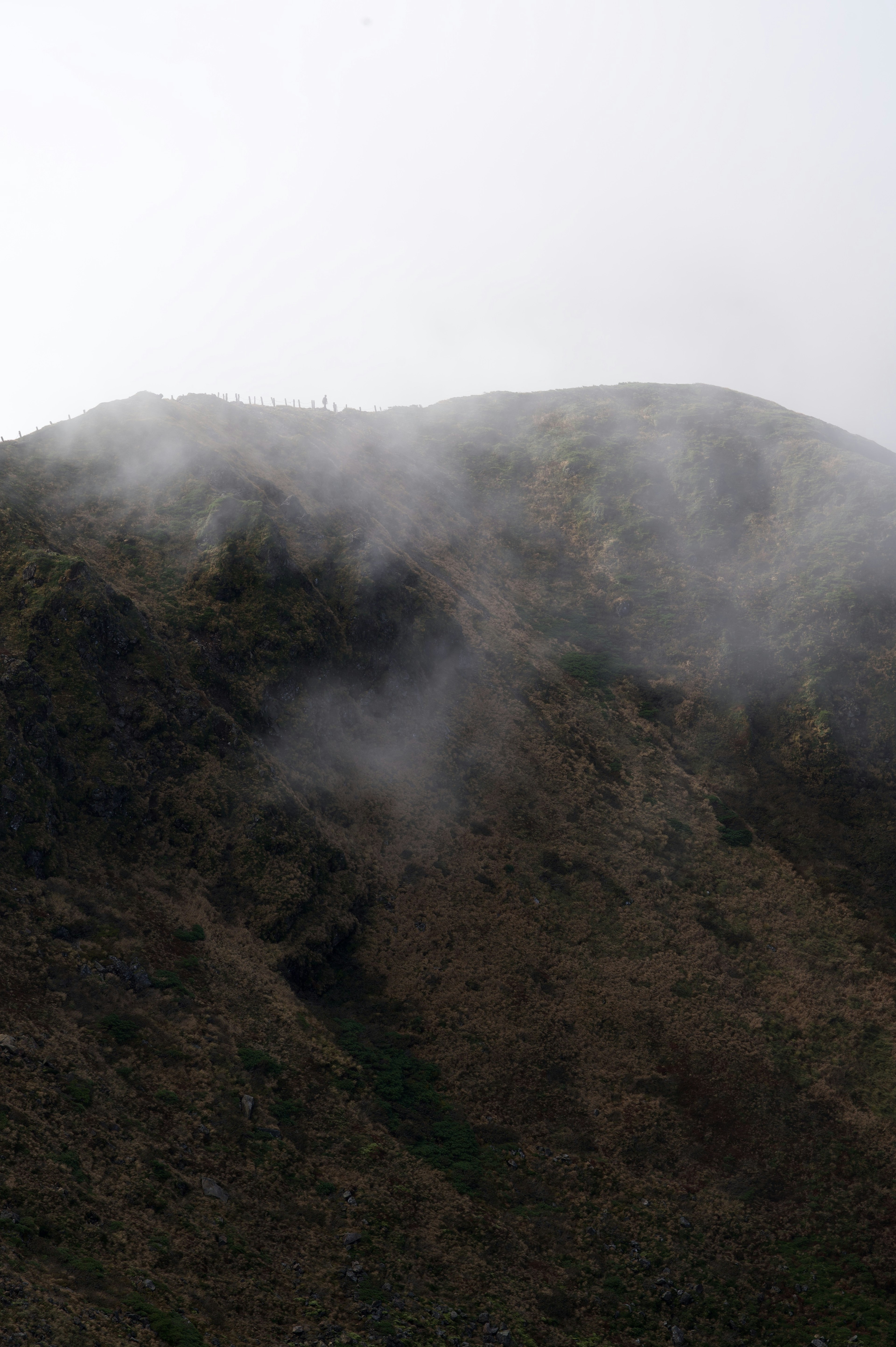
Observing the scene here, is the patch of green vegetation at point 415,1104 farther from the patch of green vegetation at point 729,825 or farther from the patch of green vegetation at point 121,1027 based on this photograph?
the patch of green vegetation at point 729,825

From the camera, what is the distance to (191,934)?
3422 centimetres

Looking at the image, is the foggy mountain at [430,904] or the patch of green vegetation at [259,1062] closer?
the foggy mountain at [430,904]

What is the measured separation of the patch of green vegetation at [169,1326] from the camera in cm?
1675

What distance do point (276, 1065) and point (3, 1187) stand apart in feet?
44.5

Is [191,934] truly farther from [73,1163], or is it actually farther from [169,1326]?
[169,1326]

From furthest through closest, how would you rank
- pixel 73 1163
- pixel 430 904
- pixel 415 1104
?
pixel 430 904 < pixel 415 1104 < pixel 73 1163

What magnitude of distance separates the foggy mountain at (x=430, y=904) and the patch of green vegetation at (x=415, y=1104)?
0.16 meters

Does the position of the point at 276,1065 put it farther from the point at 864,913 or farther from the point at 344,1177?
the point at 864,913

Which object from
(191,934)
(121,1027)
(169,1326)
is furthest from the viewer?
(191,934)

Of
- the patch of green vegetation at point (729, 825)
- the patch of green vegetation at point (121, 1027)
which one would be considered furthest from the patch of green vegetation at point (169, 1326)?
the patch of green vegetation at point (729, 825)

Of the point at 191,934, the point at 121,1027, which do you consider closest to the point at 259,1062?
the point at 121,1027

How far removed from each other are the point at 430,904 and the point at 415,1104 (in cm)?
1199

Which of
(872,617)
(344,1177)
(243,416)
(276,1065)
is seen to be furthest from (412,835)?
(243,416)

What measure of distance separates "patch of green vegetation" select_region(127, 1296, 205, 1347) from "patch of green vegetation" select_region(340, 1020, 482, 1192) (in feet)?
45.5
